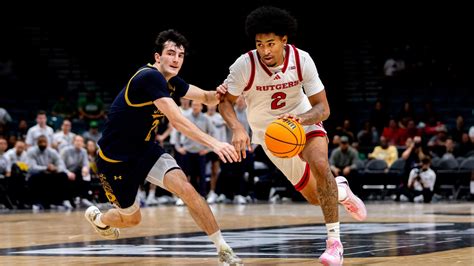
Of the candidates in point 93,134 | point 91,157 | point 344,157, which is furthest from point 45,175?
point 344,157

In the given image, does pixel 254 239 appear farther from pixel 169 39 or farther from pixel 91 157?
pixel 91 157

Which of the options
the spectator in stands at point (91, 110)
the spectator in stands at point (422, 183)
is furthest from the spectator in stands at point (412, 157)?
the spectator in stands at point (91, 110)

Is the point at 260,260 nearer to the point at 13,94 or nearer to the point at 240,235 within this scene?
the point at 240,235

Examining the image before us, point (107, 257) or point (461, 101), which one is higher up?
point (461, 101)

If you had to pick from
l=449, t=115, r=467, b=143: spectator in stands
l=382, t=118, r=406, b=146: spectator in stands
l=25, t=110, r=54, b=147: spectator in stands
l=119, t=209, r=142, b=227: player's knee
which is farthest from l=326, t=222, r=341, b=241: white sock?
l=382, t=118, r=406, b=146: spectator in stands

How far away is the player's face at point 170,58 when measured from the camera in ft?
27.1

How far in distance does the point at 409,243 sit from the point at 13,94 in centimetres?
1877

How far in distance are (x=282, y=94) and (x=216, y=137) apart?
11.7 m

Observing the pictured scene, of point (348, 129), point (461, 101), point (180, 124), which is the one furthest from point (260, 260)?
point (461, 101)

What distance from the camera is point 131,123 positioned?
8172mm

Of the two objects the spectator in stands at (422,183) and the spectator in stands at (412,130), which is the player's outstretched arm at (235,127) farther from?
the spectator in stands at (412,130)

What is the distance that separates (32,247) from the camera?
389 inches

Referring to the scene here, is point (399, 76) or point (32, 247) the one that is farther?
point (399, 76)

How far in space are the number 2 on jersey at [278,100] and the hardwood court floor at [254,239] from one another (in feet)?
4.18
